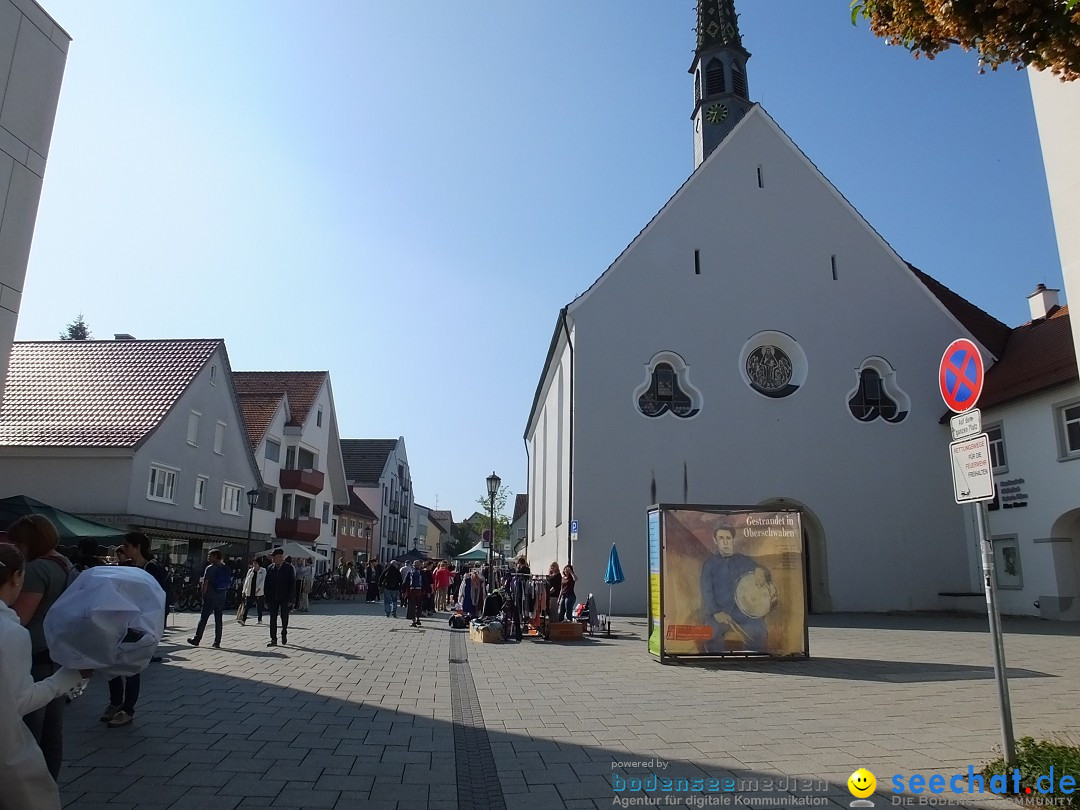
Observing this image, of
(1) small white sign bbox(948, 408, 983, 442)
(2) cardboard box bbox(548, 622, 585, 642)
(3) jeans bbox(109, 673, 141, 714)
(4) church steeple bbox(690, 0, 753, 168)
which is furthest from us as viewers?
(4) church steeple bbox(690, 0, 753, 168)

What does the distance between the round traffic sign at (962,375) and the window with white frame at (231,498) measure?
32.5 metres

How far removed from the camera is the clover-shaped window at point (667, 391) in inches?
961

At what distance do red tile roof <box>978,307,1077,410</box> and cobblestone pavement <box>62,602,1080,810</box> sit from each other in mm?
10425

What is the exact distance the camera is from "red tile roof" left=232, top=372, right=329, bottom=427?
4250 centimetres

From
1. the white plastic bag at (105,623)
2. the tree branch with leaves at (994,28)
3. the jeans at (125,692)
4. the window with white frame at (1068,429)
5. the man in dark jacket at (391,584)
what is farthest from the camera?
the man in dark jacket at (391,584)

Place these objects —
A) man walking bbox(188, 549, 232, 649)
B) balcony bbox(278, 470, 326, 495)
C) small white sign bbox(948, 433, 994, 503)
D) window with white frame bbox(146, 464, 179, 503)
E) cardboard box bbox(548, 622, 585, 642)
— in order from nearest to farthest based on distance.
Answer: small white sign bbox(948, 433, 994, 503)
man walking bbox(188, 549, 232, 649)
cardboard box bbox(548, 622, 585, 642)
window with white frame bbox(146, 464, 179, 503)
balcony bbox(278, 470, 326, 495)

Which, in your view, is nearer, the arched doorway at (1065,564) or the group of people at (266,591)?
the group of people at (266,591)

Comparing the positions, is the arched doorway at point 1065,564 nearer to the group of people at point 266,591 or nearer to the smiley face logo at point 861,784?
the smiley face logo at point 861,784

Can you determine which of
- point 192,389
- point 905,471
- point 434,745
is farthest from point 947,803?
point 192,389

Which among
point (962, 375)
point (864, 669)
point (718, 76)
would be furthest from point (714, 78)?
point (962, 375)

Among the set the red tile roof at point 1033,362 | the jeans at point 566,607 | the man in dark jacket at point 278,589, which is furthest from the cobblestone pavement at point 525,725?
the red tile roof at point 1033,362

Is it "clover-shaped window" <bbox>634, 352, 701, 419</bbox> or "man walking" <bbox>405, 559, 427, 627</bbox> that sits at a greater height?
"clover-shaped window" <bbox>634, 352, 701, 419</bbox>

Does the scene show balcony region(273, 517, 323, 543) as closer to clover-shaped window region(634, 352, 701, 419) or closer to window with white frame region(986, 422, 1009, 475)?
clover-shaped window region(634, 352, 701, 419)

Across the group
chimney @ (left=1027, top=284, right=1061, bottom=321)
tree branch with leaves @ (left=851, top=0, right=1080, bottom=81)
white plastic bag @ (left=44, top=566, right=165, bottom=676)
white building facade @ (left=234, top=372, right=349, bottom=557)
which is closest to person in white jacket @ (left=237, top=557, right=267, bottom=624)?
white plastic bag @ (left=44, top=566, right=165, bottom=676)
